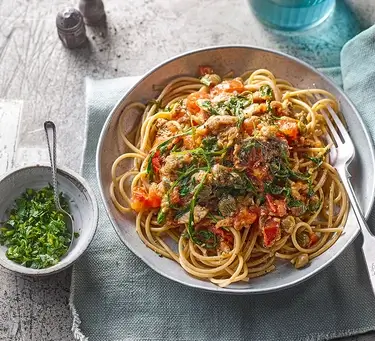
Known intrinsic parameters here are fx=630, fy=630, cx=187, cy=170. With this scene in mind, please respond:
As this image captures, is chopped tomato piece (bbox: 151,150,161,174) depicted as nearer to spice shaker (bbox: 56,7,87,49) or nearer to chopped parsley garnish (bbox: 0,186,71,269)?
chopped parsley garnish (bbox: 0,186,71,269)

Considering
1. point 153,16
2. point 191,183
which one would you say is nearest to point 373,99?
point 191,183

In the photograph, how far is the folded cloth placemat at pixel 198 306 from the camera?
3.62 metres

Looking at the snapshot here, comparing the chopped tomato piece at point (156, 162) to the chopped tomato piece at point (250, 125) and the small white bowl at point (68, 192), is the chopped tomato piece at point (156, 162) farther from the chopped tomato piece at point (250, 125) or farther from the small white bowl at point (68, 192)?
the chopped tomato piece at point (250, 125)

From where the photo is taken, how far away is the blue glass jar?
15.1ft

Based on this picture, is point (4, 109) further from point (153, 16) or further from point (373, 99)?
point (373, 99)

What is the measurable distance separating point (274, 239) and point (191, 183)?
0.56 m

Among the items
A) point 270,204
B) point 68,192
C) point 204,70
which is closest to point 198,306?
point 270,204

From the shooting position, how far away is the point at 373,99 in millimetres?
4199

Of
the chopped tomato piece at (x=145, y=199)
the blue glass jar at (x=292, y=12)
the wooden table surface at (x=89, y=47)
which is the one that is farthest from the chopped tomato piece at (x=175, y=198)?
the blue glass jar at (x=292, y=12)

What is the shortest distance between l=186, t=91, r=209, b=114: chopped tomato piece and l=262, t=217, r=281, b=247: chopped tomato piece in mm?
827

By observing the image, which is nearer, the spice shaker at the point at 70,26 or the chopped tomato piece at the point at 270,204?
the chopped tomato piece at the point at 270,204

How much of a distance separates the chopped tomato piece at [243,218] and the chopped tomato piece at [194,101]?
0.72 m

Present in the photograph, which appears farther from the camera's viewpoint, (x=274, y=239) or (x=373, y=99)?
(x=373, y=99)

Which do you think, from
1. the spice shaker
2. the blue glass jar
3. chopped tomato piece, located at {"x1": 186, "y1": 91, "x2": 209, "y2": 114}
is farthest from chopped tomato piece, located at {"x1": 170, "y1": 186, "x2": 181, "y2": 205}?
the blue glass jar
